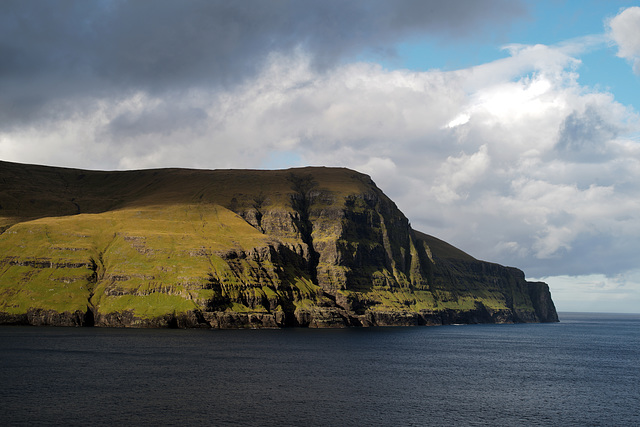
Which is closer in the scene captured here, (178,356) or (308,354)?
(178,356)

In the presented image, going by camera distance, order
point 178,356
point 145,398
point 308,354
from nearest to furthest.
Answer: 1. point 145,398
2. point 178,356
3. point 308,354

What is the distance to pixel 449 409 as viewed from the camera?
93.0m

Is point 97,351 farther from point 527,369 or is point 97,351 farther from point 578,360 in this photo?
point 578,360

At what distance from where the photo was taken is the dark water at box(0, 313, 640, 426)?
277 feet

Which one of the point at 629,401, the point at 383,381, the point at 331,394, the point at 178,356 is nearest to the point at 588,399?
the point at 629,401

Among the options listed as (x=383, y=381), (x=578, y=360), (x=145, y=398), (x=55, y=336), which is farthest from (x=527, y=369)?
(x=55, y=336)

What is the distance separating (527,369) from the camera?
148 meters

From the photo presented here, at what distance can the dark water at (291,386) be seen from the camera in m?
84.4

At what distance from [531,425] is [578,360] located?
104537mm

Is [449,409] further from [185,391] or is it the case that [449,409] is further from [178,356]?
[178,356]

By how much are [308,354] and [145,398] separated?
7181 centimetres

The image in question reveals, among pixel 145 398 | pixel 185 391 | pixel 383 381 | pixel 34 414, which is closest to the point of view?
pixel 34 414

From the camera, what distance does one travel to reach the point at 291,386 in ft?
354

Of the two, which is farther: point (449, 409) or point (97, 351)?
point (97, 351)
